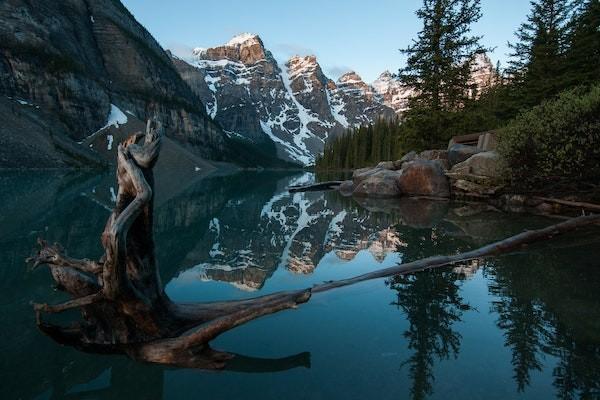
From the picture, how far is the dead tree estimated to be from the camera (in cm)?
388

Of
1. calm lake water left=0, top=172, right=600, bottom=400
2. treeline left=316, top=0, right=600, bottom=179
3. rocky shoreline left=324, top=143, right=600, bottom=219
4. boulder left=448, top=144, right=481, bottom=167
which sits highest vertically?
treeline left=316, top=0, right=600, bottom=179

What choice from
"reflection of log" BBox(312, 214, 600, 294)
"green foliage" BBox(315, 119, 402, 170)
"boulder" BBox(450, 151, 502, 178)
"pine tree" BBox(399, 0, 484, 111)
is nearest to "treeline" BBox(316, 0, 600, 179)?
"pine tree" BBox(399, 0, 484, 111)

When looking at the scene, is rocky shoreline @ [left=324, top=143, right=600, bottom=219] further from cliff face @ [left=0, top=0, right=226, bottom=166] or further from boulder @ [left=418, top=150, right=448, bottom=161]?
cliff face @ [left=0, top=0, right=226, bottom=166]

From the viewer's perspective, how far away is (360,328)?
520 centimetres

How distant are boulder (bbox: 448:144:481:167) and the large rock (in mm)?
1948

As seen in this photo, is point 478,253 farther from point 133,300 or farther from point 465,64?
point 465,64

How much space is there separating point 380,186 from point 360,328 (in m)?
22.3

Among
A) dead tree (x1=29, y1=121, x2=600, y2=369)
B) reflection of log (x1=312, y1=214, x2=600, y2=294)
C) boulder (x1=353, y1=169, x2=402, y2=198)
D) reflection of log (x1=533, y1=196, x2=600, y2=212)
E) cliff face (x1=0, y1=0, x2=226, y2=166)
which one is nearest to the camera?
dead tree (x1=29, y1=121, x2=600, y2=369)

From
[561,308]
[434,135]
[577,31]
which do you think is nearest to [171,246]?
[561,308]

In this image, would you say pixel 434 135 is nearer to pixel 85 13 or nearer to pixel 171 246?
pixel 171 246

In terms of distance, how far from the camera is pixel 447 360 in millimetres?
4219

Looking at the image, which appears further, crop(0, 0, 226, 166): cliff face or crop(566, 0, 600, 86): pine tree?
crop(0, 0, 226, 166): cliff face

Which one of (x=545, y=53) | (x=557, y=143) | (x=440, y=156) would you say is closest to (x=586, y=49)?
(x=545, y=53)

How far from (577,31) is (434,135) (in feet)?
45.1
